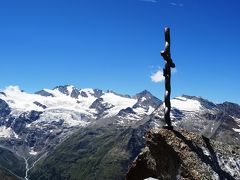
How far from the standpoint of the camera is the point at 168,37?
29.7m

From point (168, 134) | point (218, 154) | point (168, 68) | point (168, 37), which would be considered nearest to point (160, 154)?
point (168, 134)

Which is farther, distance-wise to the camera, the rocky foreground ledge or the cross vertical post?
the cross vertical post

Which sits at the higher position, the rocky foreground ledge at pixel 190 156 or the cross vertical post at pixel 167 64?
the cross vertical post at pixel 167 64

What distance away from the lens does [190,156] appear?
86.9 feet

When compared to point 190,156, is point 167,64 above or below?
above

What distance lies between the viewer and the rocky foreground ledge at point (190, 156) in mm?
26016

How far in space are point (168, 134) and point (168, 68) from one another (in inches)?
171

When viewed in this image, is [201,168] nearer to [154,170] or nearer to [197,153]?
[197,153]

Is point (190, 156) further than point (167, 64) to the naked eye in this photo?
No

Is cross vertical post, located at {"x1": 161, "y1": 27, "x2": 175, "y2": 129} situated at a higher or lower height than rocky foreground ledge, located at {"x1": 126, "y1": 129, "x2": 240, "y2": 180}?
higher

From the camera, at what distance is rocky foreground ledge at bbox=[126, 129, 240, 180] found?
2602cm

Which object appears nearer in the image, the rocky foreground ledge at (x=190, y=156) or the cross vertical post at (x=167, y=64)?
the rocky foreground ledge at (x=190, y=156)

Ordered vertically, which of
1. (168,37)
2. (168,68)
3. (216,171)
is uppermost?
(168,37)

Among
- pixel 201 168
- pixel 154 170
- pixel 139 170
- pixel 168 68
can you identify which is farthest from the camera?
Result: pixel 139 170
